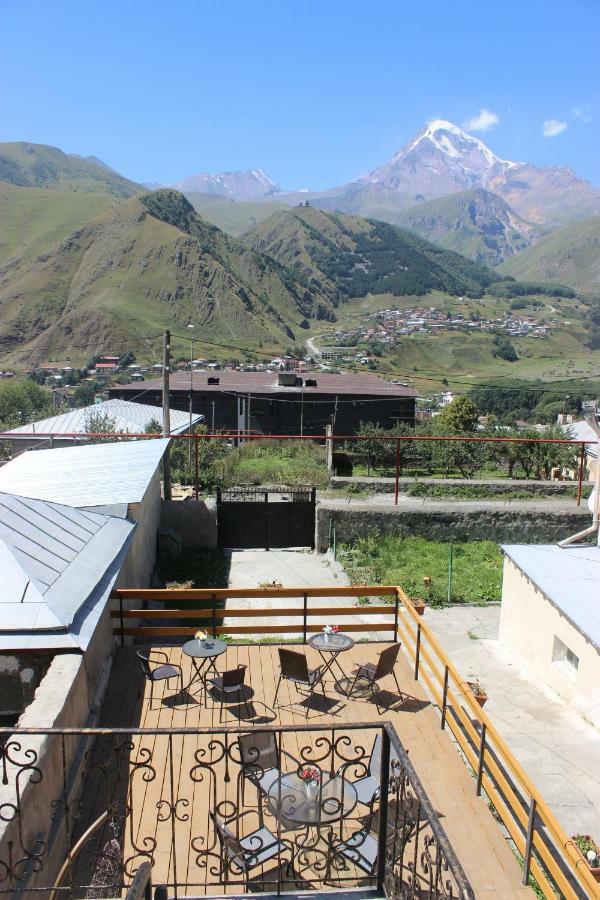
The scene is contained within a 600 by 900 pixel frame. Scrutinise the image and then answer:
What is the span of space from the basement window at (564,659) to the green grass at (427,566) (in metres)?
3.76

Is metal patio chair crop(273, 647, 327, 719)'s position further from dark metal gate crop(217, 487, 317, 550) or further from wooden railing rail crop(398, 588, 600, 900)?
dark metal gate crop(217, 487, 317, 550)

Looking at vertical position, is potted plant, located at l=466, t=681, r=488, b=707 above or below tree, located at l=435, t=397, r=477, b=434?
above

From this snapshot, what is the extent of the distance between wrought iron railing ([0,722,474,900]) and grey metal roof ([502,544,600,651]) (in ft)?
16.4

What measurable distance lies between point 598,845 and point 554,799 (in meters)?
0.75

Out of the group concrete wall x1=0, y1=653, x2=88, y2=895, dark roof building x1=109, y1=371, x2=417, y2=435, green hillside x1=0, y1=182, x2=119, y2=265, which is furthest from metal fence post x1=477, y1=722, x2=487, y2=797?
Answer: green hillside x1=0, y1=182, x2=119, y2=265

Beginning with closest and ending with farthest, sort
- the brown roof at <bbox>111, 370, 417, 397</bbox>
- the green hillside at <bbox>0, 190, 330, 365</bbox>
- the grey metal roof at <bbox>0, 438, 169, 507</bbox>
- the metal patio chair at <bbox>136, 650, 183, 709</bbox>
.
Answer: the metal patio chair at <bbox>136, 650, 183, 709</bbox>, the grey metal roof at <bbox>0, 438, 169, 507</bbox>, the brown roof at <bbox>111, 370, 417, 397</bbox>, the green hillside at <bbox>0, 190, 330, 365</bbox>

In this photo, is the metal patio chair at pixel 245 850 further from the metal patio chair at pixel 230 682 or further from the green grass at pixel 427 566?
the green grass at pixel 427 566

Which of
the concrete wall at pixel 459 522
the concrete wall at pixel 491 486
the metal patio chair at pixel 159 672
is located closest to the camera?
the metal patio chair at pixel 159 672

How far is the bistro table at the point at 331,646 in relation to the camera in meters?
7.33

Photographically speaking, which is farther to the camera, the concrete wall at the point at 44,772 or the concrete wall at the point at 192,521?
the concrete wall at the point at 192,521

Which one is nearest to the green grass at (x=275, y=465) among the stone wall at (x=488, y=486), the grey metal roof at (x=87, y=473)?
the stone wall at (x=488, y=486)

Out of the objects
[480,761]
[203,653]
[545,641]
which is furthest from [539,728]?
[203,653]

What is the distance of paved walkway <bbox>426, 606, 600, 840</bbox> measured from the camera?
7.20 metres

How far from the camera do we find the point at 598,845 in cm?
647
